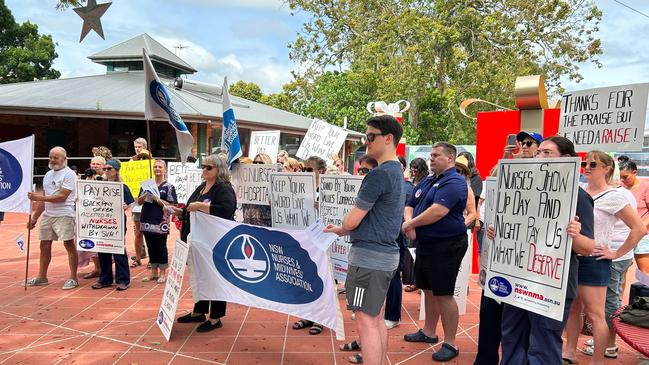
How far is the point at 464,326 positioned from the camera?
5188 mm

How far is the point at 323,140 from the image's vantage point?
367 inches

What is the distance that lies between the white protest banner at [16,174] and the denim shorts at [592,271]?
6.43m

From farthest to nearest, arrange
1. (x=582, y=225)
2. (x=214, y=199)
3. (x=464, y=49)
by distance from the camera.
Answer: (x=464, y=49) < (x=214, y=199) < (x=582, y=225)

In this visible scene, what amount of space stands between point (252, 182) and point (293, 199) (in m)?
0.99

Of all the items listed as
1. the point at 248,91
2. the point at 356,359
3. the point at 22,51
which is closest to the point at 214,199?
the point at 356,359

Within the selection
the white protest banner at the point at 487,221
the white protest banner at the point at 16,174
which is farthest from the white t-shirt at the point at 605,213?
the white protest banner at the point at 16,174

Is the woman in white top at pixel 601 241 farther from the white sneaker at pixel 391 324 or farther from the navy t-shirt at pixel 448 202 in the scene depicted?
the white sneaker at pixel 391 324

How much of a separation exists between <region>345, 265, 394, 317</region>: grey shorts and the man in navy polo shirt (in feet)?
3.13

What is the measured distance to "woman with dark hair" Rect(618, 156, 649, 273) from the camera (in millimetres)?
5465

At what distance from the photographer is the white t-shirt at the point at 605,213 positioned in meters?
3.71

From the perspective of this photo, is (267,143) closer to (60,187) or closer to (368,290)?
(60,187)

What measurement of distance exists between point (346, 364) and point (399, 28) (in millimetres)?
21569

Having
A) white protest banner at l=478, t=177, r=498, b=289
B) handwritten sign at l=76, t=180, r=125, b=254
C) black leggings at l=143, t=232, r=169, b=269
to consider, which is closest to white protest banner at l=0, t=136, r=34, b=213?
handwritten sign at l=76, t=180, r=125, b=254

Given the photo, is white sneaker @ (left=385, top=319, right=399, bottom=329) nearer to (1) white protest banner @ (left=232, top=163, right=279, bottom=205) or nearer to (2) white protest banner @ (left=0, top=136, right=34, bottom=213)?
(1) white protest banner @ (left=232, top=163, right=279, bottom=205)
